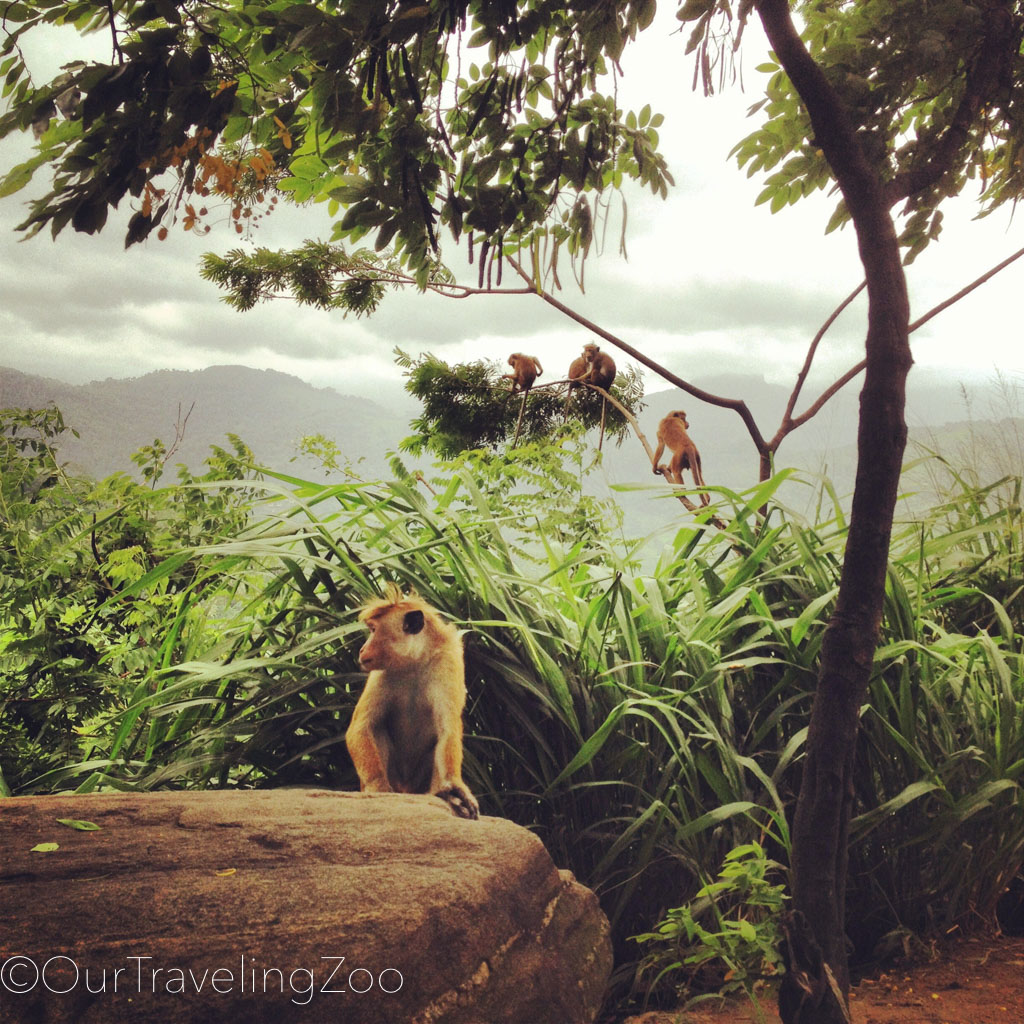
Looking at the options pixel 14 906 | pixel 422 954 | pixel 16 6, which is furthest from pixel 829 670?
pixel 16 6

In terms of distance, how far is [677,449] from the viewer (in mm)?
3258

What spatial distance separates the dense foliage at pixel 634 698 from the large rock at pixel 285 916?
1.10 ft

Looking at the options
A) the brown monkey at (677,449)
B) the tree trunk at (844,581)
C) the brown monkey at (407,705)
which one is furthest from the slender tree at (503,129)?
the brown monkey at (677,449)

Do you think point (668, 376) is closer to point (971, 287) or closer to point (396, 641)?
point (971, 287)

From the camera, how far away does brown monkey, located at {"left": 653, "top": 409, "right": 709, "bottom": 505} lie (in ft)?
10.5

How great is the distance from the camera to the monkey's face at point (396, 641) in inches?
49.4

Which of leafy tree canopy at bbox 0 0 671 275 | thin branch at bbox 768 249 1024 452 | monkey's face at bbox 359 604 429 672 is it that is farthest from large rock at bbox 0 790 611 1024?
thin branch at bbox 768 249 1024 452

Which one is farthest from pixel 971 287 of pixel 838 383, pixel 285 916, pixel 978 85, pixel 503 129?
pixel 285 916

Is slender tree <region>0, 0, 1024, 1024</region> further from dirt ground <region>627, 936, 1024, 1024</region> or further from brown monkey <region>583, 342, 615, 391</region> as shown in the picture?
brown monkey <region>583, 342, 615, 391</region>

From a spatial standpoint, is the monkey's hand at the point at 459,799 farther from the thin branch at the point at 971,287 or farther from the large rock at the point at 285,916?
the thin branch at the point at 971,287

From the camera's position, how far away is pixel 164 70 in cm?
80

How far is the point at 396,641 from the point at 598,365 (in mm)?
2295

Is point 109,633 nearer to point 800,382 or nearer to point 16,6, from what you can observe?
point 16,6

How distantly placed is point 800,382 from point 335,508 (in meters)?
1.61
